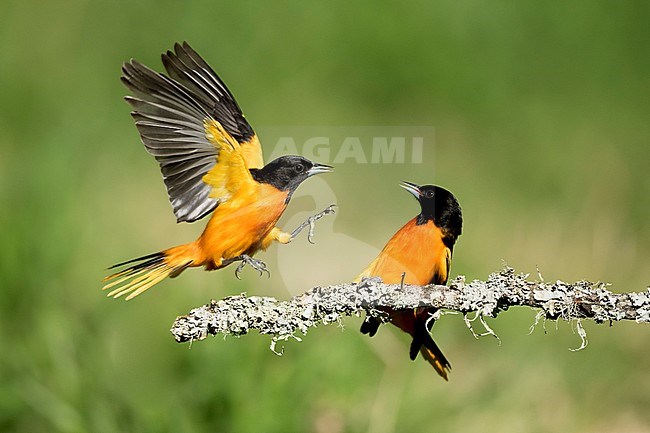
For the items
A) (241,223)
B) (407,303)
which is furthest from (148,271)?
Answer: (407,303)

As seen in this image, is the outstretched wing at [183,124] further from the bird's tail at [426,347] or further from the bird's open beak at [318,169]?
the bird's tail at [426,347]

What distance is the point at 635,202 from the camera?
2.25m

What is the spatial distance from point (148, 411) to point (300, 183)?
85cm

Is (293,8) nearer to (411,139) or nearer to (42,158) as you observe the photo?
(42,158)

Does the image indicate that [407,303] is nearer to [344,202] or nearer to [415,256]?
[415,256]

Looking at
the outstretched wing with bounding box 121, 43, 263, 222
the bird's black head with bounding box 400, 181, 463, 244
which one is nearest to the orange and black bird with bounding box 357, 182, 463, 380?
the bird's black head with bounding box 400, 181, 463, 244

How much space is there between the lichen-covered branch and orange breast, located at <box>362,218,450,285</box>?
1.1 inches

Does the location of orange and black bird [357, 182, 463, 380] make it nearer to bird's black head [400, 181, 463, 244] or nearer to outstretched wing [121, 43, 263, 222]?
bird's black head [400, 181, 463, 244]

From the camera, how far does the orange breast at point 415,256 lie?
62cm

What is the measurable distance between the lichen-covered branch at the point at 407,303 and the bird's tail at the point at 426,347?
0.05 m

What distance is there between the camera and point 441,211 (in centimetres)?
63

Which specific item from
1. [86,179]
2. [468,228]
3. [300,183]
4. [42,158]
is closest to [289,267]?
[300,183]

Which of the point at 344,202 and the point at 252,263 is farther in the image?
the point at 344,202

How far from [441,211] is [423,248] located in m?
0.03
